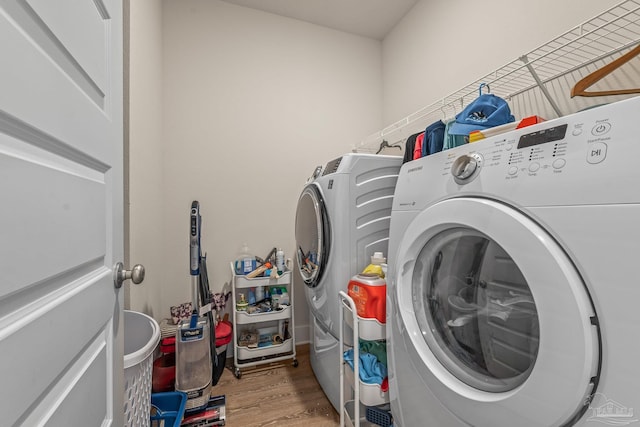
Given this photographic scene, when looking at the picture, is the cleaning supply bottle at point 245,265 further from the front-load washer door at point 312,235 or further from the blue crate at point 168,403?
the blue crate at point 168,403

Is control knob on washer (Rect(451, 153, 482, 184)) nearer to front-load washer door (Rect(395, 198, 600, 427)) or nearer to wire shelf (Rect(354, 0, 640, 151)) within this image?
front-load washer door (Rect(395, 198, 600, 427))

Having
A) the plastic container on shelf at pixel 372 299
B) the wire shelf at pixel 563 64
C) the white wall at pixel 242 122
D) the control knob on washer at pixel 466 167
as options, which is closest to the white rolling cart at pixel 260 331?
the white wall at pixel 242 122

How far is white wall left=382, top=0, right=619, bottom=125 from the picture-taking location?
1.18 meters

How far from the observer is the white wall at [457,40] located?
1.18 m

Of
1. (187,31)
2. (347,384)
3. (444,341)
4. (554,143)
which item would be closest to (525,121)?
(554,143)

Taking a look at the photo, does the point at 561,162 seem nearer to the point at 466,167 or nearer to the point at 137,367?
the point at 466,167

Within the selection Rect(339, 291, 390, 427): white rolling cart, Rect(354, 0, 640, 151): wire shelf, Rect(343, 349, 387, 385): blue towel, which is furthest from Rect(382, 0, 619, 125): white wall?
Rect(343, 349, 387, 385): blue towel

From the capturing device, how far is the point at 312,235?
4.95 feet

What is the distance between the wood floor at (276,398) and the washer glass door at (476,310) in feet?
3.03

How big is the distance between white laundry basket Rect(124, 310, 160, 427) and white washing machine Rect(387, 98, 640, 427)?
81cm

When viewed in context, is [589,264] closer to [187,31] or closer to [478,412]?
[478,412]

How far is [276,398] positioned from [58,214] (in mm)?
1515

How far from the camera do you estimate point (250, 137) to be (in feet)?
6.63

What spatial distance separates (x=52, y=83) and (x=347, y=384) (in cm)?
138
